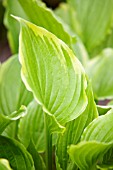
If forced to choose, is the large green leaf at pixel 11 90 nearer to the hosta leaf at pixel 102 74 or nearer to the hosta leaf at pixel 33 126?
the hosta leaf at pixel 33 126

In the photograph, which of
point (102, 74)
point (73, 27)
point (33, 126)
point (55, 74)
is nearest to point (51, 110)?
point (55, 74)

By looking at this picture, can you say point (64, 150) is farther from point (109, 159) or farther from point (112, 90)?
point (112, 90)

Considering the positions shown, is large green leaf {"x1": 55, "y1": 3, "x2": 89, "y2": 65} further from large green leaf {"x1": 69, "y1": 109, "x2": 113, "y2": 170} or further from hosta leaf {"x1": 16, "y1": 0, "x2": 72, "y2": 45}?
large green leaf {"x1": 69, "y1": 109, "x2": 113, "y2": 170}

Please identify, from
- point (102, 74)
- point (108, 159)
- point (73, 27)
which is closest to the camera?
point (108, 159)

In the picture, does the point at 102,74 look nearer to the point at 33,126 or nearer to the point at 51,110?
the point at 33,126

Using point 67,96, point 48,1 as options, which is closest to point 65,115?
point 67,96

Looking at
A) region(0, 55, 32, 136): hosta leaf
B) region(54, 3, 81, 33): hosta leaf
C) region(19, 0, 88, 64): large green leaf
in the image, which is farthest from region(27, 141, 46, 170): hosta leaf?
region(54, 3, 81, 33): hosta leaf

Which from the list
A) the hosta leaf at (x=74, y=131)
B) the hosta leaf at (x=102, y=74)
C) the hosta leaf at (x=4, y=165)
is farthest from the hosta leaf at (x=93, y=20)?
the hosta leaf at (x=4, y=165)
